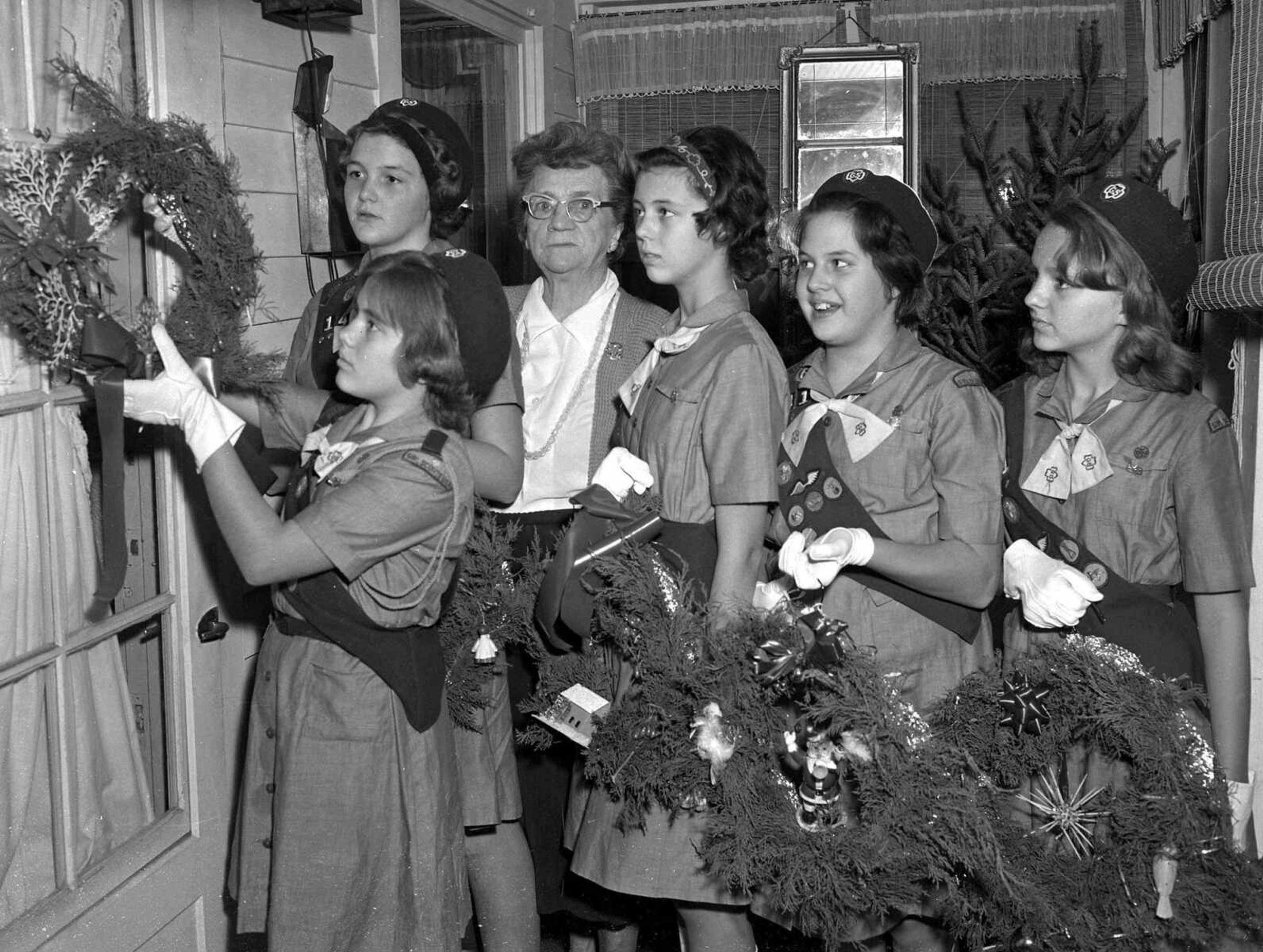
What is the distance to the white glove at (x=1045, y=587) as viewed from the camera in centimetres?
207

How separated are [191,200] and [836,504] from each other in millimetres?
1158

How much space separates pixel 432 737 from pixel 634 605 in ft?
1.34

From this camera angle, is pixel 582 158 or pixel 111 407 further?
pixel 582 158

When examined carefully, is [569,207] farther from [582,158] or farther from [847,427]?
[847,427]

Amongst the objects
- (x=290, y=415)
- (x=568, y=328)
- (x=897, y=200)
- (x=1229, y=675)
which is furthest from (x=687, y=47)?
(x=1229, y=675)

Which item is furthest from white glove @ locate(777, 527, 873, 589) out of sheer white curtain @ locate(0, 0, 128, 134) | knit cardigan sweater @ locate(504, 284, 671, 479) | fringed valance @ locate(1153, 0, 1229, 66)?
fringed valance @ locate(1153, 0, 1229, 66)

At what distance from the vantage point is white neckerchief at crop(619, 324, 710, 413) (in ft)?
7.72

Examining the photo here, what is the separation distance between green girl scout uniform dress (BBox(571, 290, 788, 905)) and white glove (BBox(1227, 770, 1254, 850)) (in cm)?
80

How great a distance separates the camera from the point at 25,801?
2086 mm

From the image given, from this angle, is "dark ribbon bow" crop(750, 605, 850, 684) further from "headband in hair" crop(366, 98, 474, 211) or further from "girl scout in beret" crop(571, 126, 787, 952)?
"headband in hair" crop(366, 98, 474, 211)

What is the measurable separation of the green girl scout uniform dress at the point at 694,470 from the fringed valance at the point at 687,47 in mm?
3452

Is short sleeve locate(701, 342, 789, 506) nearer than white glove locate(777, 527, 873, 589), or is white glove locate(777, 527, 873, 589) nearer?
white glove locate(777, 527, 873, 589)

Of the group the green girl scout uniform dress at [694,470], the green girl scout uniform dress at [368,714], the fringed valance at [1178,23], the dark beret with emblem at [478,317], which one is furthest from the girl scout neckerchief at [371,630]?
the fringed valance at [1178,23]

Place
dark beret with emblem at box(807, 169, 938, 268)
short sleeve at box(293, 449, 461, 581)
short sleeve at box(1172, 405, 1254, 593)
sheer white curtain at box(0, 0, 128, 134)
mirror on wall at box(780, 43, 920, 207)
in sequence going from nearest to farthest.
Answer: short sleeve at box(293, 449, 461, 581) < sheer white curtain at box(0, 0, 128, 134) < short sleeve at box(1172, 405, 1254, 593) < dark beret with emblem at box(807, 169, 938, 268) < mirror on wall at box(780, 43, 920, 207)
